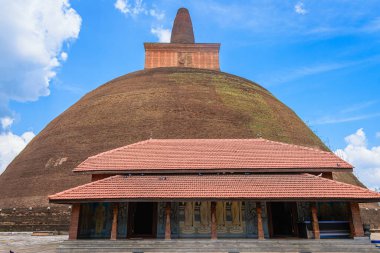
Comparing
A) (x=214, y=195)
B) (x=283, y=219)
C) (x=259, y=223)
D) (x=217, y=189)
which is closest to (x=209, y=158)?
(x=217, y=189)

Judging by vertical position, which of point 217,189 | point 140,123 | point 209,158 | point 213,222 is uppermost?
point 140,123

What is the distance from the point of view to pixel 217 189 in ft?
43.9

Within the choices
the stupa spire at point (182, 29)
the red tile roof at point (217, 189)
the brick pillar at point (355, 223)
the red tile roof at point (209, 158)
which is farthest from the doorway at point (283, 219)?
the stupa spire at point (182, 29)

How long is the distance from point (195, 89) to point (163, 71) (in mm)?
6450

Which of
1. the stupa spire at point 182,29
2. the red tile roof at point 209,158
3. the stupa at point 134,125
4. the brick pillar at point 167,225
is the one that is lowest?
the brick pillar at point 167,225

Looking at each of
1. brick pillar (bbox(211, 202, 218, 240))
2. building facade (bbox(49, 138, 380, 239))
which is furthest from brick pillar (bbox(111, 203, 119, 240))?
brick pillar (bbox(211, 202, 218, 240))

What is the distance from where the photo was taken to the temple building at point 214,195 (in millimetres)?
12969

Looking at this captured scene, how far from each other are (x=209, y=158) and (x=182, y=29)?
37842mm

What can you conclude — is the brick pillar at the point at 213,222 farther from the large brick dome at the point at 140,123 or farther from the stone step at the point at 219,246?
the large brick dome at the point at 140,123

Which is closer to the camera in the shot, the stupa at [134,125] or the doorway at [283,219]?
the doorway at [283,219]

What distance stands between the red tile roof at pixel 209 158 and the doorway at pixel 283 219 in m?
1.92

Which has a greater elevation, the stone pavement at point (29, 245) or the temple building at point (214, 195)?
the temple building at point (214, 195)

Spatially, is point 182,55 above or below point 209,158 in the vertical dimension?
above

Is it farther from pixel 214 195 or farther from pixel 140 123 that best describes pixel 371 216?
pixel 140 123
